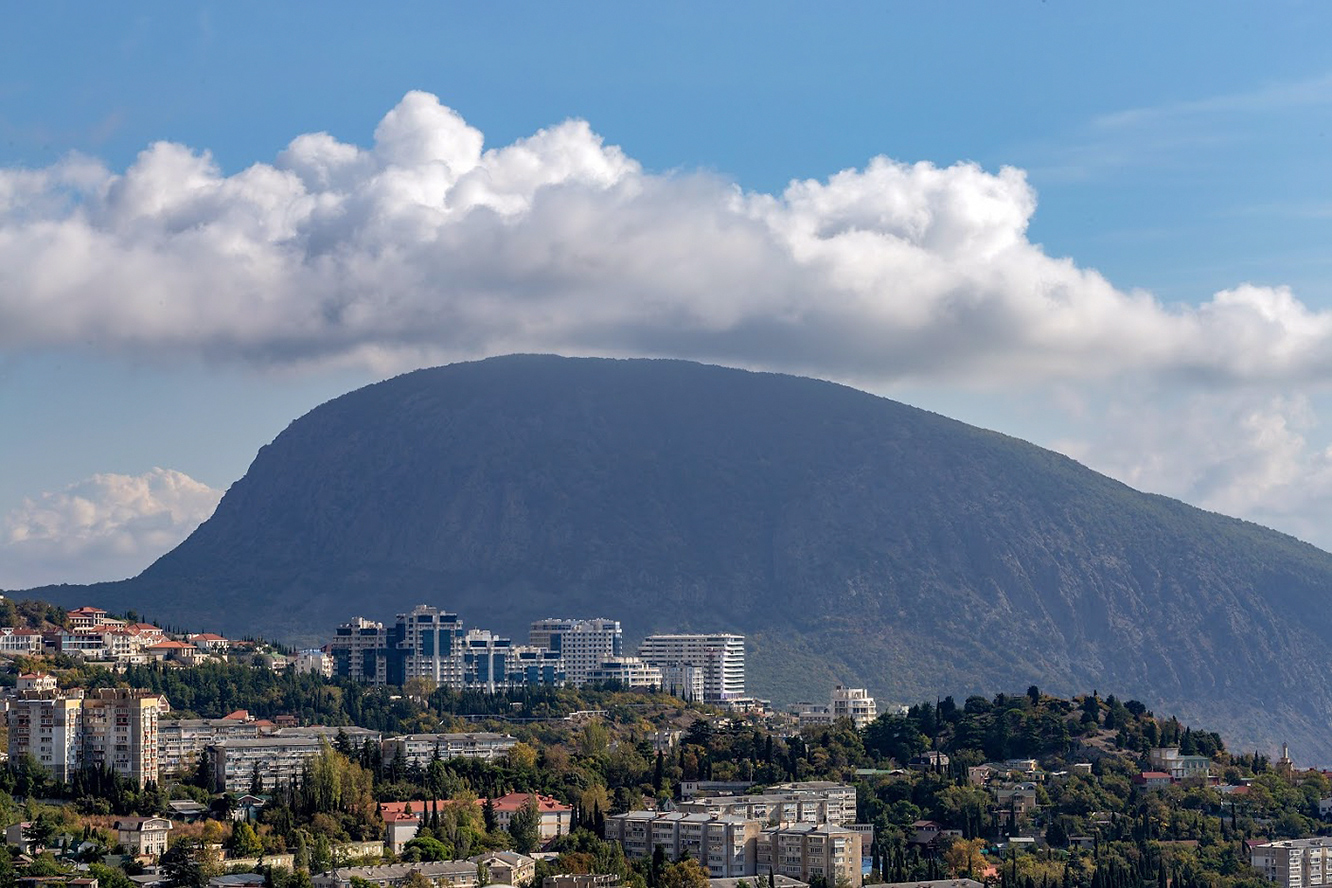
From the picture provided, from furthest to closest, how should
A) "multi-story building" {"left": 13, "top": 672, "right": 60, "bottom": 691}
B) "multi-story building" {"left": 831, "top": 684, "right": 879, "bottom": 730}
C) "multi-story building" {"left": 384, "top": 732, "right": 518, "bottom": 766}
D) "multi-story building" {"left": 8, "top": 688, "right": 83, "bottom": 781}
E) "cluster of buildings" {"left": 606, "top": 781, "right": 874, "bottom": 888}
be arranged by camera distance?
1. "multi-story building" {"left": 831, "top": 684, "right": 879, "bottom": 730}
2. "multi-story building" {"left": 13, "top": 672, "right": 60, "bottom": 691}
3. "multi-story building" {"left": 384, "top": 732, "right": 518, "bottom": 766}
4. "multi-story building" {"left": 8, "top": 688, "right": 83, "bottom": 781}
5. "cluster of buildings" {"left": 606, "top": 781, "right": 874, "bottom": 888}

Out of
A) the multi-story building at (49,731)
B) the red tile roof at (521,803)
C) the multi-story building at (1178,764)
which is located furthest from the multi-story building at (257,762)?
the multi-story building at (1178,764)

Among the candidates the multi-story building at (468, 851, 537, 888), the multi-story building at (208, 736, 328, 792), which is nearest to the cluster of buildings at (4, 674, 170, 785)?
the multi-story building at (208, 736, 328, 792)

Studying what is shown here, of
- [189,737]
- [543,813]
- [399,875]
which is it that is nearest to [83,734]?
[189,737]

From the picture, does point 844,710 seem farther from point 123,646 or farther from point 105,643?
point 105,643

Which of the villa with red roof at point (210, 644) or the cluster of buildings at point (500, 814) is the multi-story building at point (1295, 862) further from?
the villa with red roof at point (210, 644)

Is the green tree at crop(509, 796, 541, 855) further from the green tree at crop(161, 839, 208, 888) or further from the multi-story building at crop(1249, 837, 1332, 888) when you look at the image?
the multi-story building at crop(1249, 837, 1332, 888)

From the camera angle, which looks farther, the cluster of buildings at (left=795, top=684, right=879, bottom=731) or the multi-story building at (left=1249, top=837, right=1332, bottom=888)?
Answer: the cluster of buildings at (left=795, top=684, right=879, bottom=731)
